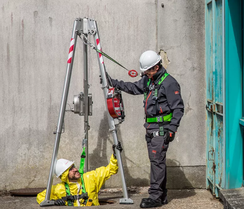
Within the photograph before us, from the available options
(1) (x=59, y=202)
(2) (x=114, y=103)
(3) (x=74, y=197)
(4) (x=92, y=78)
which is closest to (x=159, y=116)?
(2) (x=114, y=103)

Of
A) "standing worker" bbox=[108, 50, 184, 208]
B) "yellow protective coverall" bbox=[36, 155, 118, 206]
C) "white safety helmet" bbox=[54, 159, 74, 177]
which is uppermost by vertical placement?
"standing worker" bbox=[108, 50, 184, 208]

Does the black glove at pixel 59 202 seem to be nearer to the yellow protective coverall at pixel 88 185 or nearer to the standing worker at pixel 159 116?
the yellow protective coverall at pixel 88 185

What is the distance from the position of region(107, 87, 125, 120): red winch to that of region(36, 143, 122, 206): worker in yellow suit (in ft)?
1.70

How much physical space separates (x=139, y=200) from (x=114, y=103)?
132 cm

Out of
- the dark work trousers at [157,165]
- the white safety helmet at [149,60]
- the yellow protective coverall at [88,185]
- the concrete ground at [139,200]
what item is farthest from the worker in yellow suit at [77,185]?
the white safety helmet at [149,60]

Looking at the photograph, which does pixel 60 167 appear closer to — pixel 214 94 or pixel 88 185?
pixel 88 185

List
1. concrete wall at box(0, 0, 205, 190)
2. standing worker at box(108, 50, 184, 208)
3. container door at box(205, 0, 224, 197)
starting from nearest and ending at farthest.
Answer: standing worker at box(108, 50, 184, 208)
container door at box(205, 0, 224, 197)
concrete wall at box(0, 0, 205, 190)

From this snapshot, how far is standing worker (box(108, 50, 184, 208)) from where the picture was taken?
197 inches

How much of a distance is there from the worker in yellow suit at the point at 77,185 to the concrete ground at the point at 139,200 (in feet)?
0.71

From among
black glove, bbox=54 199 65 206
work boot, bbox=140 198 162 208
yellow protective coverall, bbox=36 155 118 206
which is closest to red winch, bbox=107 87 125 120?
yellow protective coverall, bbox=36 155 118 206

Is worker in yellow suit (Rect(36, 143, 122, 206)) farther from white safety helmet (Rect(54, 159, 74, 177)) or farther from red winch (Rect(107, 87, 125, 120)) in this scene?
red winch (Rect(107, 87, 125, 120))

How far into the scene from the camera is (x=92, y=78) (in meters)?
5.98

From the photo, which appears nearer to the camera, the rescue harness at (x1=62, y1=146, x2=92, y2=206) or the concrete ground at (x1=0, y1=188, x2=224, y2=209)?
the concrete ground at (x1=0, y1=188, x2=224, y2=209)

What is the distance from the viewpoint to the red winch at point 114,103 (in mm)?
5120
